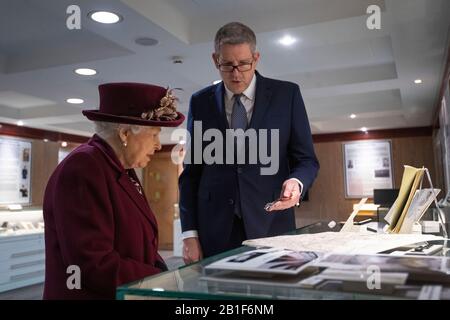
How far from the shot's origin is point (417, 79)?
4.69 metres

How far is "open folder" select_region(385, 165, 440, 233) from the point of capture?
153cm

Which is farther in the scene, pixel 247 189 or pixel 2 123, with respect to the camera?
pixel 2 123

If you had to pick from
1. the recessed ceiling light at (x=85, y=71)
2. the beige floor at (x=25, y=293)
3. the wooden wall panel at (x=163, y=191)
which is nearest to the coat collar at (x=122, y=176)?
the recessed ceiling light at (x=85, y=71)

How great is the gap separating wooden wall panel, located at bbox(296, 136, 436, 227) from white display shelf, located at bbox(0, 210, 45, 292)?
5.63 meters

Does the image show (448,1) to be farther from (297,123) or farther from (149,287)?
(149,287)

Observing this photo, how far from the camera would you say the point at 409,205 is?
5.18 ft

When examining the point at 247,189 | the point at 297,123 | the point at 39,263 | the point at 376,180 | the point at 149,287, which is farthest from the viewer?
the point at 376,180

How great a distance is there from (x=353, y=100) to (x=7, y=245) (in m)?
5.63

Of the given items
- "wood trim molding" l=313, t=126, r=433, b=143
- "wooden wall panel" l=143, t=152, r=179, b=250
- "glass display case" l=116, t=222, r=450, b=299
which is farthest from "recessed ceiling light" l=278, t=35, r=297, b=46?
"wooden wall panel" l=143, t=152, r=179, b=250

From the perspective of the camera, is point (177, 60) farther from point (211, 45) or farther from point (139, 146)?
point (139, 146)

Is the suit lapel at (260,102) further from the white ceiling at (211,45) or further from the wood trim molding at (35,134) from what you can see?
the wood trim molding at (35,134)

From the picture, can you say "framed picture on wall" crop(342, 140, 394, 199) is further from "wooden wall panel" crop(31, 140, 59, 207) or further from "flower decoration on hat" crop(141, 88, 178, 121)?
"flower decoration on hat" crop(141, 88, 178, 121)

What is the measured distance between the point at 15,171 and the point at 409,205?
24.6 feet
